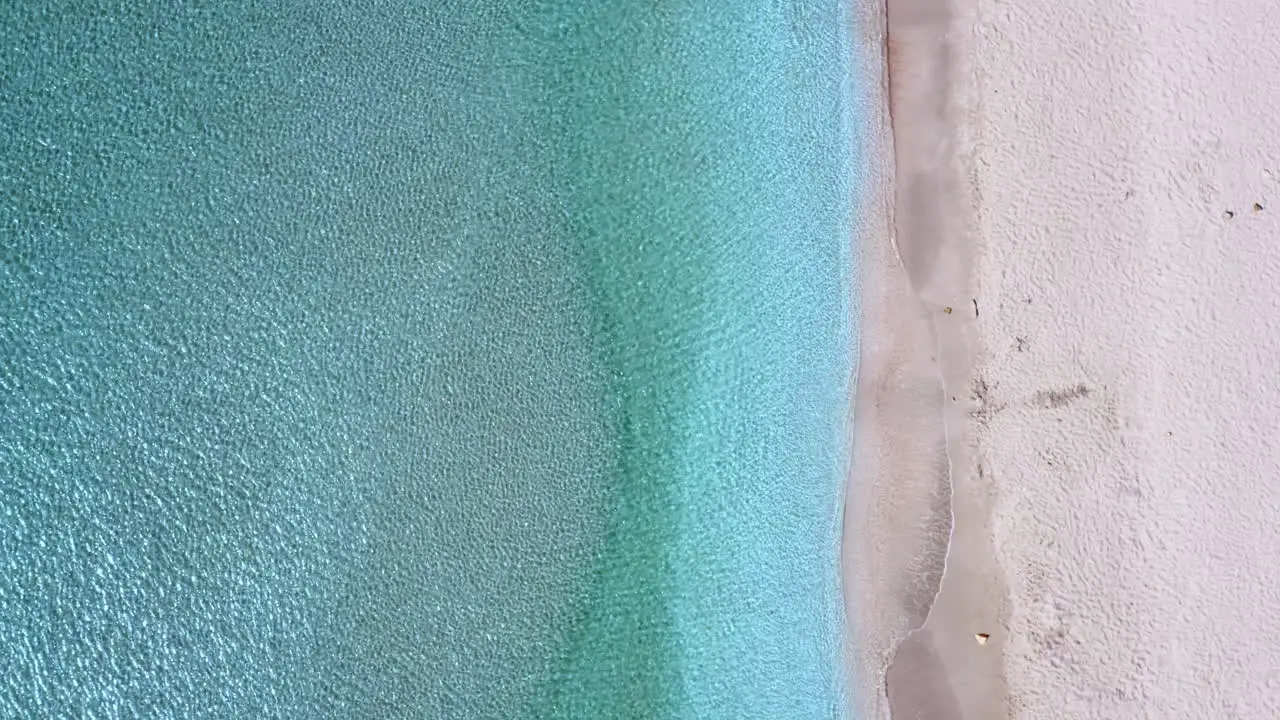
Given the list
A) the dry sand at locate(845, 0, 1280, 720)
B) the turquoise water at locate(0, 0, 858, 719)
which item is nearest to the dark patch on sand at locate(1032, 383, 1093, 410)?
the dry sand at locate(845, 0, 1280, 720)

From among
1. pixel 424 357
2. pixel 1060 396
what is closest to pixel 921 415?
pixel 1060 396

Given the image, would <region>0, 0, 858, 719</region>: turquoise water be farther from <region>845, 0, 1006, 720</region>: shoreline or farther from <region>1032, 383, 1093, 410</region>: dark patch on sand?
<region>1032, 383, 1093, 410</region>: dark patch on sand

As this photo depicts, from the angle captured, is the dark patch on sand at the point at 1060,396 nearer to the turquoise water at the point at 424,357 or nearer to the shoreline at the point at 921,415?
the shoreline at the point at 921,415

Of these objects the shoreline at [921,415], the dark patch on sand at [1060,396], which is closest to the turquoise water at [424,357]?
the shoreline at [921,415]

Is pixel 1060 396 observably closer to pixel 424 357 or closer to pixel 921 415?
pixel 921 415

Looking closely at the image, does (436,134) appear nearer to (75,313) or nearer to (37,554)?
(75,313)

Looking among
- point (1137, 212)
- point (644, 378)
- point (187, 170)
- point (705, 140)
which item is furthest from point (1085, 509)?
point (187, 170)
